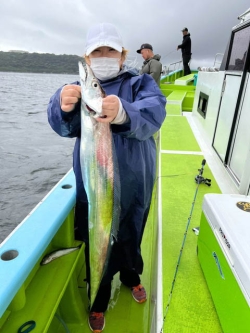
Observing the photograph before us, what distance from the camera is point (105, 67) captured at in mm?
1596

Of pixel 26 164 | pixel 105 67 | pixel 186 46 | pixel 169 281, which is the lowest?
pixel 26 164

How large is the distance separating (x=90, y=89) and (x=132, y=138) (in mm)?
518

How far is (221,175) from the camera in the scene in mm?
3379

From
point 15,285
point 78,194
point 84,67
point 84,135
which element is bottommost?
point 15,285

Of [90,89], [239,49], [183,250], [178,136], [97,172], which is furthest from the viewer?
[178,136]

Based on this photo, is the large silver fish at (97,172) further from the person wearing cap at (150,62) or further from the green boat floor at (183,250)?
the person wearing cap at (150,62)

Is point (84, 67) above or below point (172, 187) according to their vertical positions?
above

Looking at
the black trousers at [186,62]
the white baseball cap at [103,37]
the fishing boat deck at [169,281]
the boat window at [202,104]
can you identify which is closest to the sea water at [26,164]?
the fishing boat deck at [169,281]

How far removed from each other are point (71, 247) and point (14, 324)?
0.69 meters

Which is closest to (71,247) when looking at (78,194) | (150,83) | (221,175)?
(78,194)

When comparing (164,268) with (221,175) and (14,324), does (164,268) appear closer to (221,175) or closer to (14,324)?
(14,324)

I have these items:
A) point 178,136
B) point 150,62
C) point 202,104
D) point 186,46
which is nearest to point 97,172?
point 178,136

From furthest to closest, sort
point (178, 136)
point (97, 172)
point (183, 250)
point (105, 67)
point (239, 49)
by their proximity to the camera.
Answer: point (178, 136), point (239, 49), point (183, 250), point (105, 67), point (97, 172)

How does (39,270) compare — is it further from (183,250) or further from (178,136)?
(178,136)
